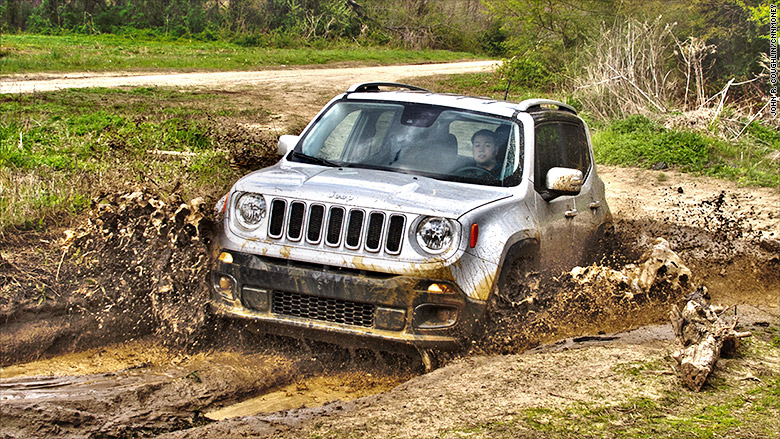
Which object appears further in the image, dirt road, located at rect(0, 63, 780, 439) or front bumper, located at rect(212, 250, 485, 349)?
front bumper, located at rect(212, 250, 485, 349)

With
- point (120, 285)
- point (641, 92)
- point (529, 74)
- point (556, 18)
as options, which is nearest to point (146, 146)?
point (120, 285)

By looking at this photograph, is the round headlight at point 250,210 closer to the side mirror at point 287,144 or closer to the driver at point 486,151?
the side mirror at point 287,144

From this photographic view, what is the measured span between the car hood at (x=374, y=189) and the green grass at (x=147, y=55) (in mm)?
14839

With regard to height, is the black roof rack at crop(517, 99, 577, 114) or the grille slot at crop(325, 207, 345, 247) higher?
the black roof rack at crop(517, 99, 577, 114)

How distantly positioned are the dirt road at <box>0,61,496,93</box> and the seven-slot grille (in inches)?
447

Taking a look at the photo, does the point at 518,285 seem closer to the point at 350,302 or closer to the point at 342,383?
the point at 350,302

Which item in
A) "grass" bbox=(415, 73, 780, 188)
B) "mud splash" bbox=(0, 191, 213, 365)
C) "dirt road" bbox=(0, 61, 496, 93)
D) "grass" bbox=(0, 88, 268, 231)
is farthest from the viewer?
"dirt road" bbox=(0, 61, 496, 93)

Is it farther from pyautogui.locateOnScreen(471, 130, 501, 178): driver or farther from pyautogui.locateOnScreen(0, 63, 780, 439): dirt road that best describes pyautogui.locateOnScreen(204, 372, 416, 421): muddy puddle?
pyautogui.locateOnScreen(471, 130, 501, 178): driver

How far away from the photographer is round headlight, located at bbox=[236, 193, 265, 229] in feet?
17.7

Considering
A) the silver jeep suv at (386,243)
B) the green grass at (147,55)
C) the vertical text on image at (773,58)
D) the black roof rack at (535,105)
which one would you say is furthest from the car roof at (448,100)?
the green grass at (147,55)

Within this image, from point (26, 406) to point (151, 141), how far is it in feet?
20.9

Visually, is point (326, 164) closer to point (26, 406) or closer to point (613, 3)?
point (26, 406)

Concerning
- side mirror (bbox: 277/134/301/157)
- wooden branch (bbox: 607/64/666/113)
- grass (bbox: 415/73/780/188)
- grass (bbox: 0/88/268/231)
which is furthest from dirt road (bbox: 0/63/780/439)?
wooden branch (bbox: 607/64/666/113)

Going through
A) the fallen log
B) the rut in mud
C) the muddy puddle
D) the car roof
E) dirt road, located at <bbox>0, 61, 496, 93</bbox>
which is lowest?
dirt road, located at <bbox>0, 61, 496, 93</bbox>
